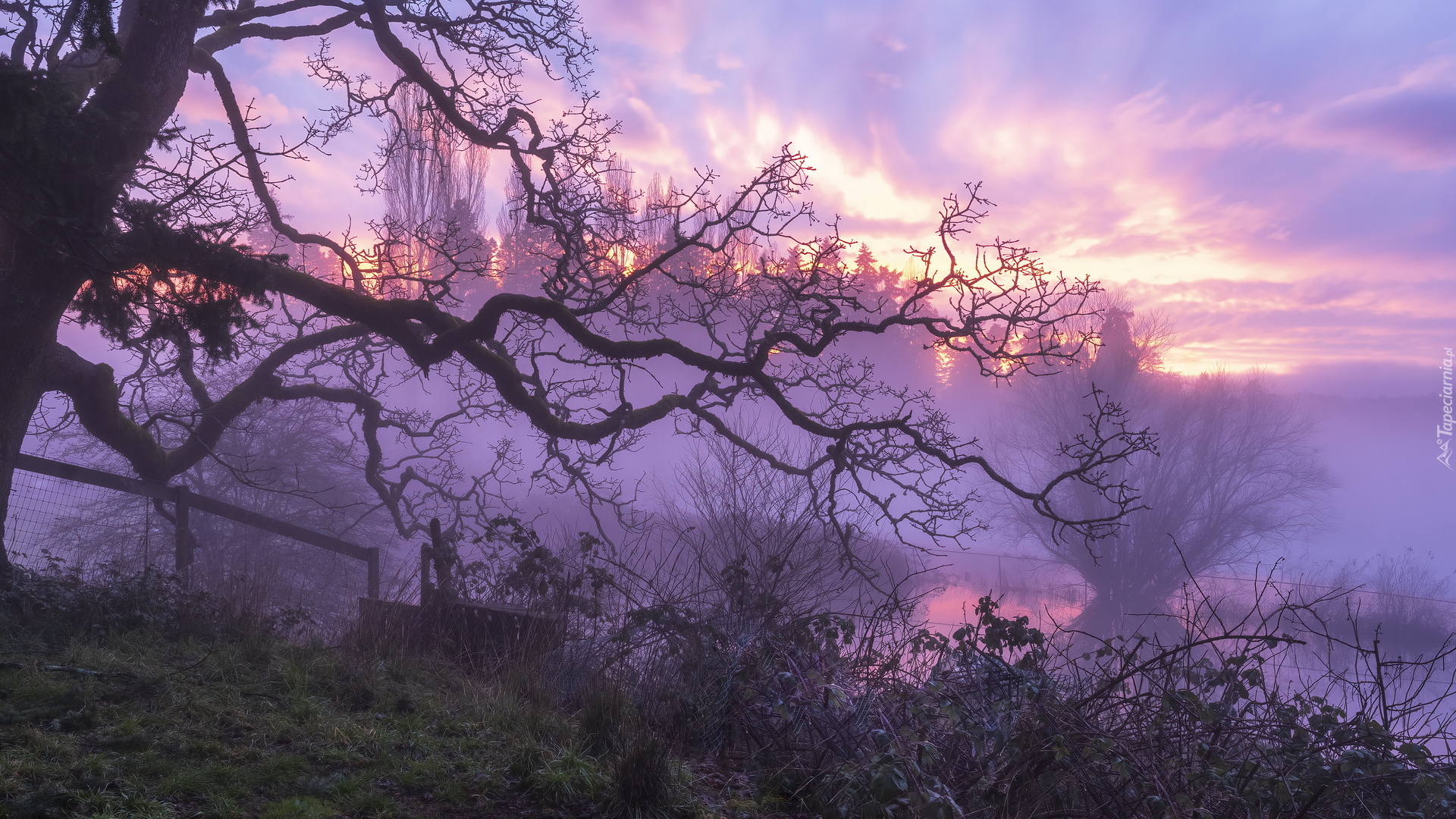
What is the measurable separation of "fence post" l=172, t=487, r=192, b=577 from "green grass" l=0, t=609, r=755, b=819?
Answer: 2.71m

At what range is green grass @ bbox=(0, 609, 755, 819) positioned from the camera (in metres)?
3.35

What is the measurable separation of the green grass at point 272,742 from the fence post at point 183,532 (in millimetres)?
2710

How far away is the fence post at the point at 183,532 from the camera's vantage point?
813 centimetres

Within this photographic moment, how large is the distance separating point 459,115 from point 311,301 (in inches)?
110

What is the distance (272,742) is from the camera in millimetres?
4070

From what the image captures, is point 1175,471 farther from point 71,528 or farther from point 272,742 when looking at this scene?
point 272,742

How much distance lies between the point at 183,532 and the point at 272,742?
5.37m

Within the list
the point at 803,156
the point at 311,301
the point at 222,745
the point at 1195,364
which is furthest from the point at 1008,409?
the point at 222,745

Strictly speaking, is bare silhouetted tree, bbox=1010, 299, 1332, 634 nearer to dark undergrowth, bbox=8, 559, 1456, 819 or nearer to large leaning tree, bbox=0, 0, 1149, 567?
large leaning tree, bbox=0, 0, 1149, 567

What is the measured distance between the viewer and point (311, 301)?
7.63m

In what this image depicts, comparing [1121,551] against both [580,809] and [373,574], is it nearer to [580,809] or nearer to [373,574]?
[373,574]

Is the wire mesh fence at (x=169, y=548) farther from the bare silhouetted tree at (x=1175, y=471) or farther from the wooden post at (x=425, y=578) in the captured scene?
the bare silhouetted tree at (x=1175, y=471)

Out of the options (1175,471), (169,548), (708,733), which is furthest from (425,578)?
(1175,471)

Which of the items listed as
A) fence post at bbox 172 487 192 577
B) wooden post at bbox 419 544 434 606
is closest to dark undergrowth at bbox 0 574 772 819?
wooden post at bbox 419 544 434 606
